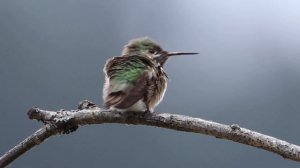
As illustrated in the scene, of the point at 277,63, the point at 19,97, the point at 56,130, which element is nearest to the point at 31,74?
the point at 19,97

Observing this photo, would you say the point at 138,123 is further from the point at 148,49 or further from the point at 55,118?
the point at 148,49

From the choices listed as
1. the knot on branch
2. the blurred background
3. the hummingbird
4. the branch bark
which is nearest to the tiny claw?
the branch bark

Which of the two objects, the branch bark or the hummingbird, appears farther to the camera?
the hummingbird

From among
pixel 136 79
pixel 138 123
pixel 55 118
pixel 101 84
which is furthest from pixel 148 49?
pixel 101 84

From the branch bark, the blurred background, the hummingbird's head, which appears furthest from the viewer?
the blurred background

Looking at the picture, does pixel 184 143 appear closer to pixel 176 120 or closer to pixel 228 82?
pixel 228 82

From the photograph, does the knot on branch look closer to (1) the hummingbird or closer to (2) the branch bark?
(2) the branch bark

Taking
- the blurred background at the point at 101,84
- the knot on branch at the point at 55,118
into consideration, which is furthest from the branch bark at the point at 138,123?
the blurred background at the point at 101,84

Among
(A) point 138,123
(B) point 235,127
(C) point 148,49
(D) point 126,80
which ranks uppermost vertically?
(C) point 148,49
